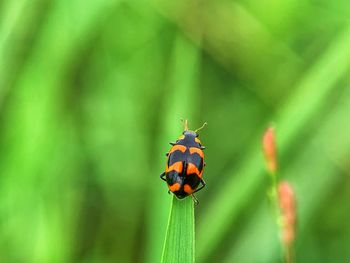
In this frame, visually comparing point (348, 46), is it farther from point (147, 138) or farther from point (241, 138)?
point (147, 138)

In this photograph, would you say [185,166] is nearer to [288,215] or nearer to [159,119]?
[288,215]

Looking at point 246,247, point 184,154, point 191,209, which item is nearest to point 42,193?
point 184,154

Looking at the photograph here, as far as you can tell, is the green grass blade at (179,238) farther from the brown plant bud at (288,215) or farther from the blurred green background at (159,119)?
the blurred green background at (159,119)

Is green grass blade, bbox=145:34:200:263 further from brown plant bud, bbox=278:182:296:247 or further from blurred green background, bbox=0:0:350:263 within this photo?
brown plant bud, bbox=278:182:296:247

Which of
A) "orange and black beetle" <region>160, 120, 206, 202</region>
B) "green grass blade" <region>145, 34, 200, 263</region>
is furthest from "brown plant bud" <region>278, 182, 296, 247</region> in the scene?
"green grass blade" <region>145, 34, 200, 263</region>

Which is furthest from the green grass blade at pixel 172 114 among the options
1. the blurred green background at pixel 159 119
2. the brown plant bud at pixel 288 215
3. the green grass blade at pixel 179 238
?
the green grass blade at pixel 179 238

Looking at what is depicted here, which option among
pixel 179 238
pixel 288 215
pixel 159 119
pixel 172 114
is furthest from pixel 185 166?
pixel 159 119
